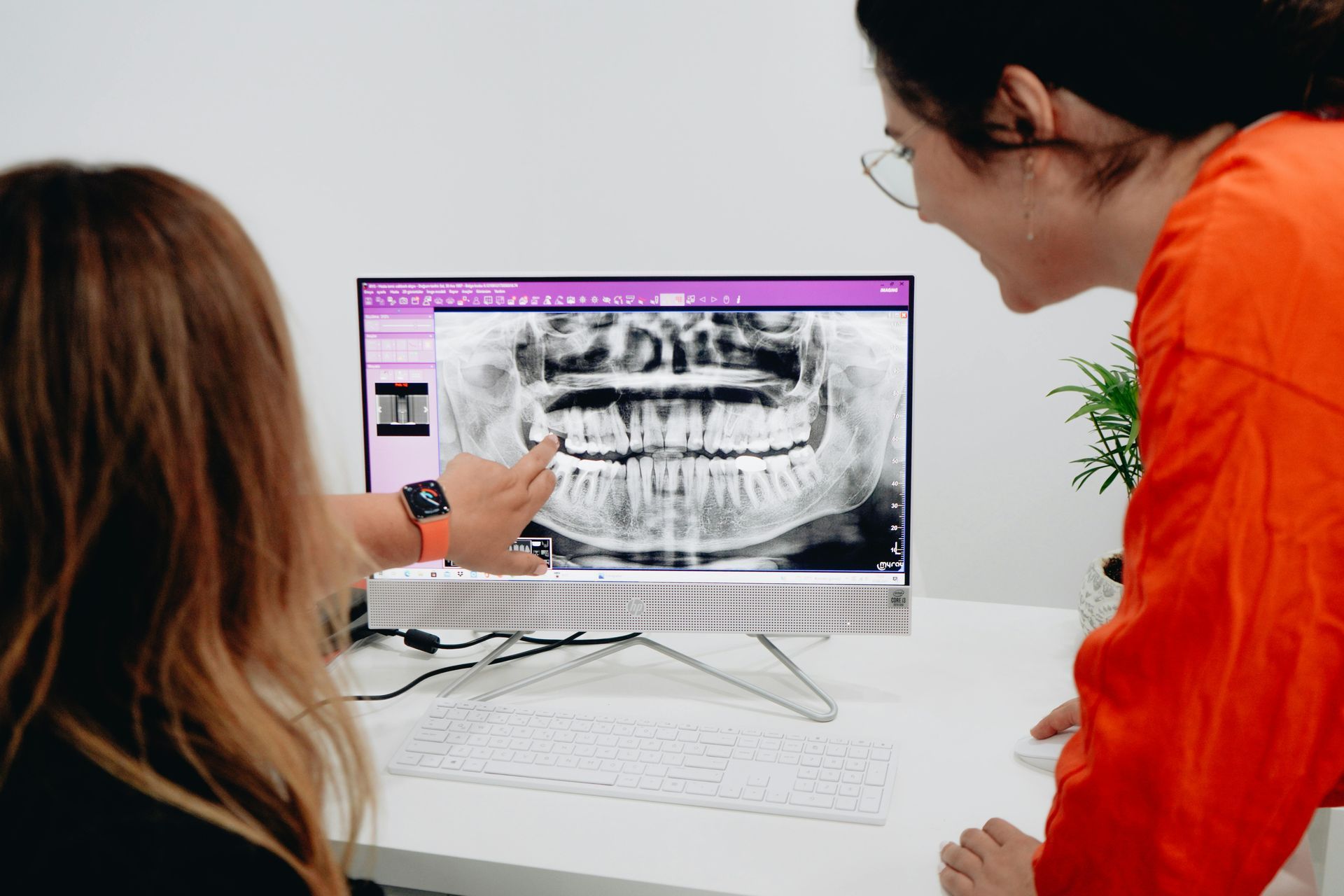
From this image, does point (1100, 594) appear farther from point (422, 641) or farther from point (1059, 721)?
point (422, 641)

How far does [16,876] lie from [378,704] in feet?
2.48

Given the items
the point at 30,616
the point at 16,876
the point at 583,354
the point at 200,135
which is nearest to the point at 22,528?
the point at 30,616

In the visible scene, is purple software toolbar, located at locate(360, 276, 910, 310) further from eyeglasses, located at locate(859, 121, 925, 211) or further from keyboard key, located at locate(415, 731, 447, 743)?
keyboard key, located at locate(415, 731, 447, 743)

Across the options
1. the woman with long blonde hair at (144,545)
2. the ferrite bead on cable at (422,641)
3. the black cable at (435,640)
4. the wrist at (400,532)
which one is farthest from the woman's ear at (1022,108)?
the ferrite bead on cable at (422,641)

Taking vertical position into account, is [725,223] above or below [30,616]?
above

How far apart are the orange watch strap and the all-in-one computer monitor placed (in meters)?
0.09

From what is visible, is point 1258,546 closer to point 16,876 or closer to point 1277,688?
point 1277,688

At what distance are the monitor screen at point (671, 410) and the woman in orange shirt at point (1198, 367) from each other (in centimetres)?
42

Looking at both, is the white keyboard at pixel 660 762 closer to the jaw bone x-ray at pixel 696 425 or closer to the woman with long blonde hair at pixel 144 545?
the jaw bone x-ray at pixel 696 425

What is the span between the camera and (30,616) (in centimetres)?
58

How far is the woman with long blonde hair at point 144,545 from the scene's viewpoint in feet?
1.85

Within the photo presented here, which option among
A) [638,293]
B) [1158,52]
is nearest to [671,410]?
[638,293]

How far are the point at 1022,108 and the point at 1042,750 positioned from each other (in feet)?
2.32

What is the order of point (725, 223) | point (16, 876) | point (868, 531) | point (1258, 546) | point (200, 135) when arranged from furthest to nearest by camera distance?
point (200, 135) → point (725, 223) → point (868, 531) → point (1258, 546) → point (16, 876)
